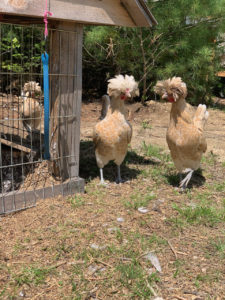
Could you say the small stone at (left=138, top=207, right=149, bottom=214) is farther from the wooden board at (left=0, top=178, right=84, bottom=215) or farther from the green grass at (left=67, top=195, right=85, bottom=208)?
the wooden board at (left=0, top=178, right=84, bottom=215)

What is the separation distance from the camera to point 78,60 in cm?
392

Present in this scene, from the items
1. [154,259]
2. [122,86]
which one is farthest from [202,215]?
[122,86]

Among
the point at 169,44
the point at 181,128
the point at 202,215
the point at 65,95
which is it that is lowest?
the point at 202,215

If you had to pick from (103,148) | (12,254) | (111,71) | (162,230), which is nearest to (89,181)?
(103,148)

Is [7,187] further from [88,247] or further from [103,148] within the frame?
[88,247]

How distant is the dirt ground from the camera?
103 inches

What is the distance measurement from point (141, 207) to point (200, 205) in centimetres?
76

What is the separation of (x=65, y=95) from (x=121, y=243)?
1.85m

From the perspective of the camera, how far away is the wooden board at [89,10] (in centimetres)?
322

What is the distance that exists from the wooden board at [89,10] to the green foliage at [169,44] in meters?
4.92

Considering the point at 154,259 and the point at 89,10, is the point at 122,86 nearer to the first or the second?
the point at 89,10

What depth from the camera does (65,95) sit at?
3955 millimetres

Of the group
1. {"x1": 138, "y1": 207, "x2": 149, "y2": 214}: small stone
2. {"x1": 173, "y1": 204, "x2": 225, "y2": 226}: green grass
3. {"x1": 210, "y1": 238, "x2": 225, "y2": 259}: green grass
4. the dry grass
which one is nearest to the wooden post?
the dry grass

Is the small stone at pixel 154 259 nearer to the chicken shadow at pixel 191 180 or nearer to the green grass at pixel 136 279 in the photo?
the green grass at pixel 136 279
